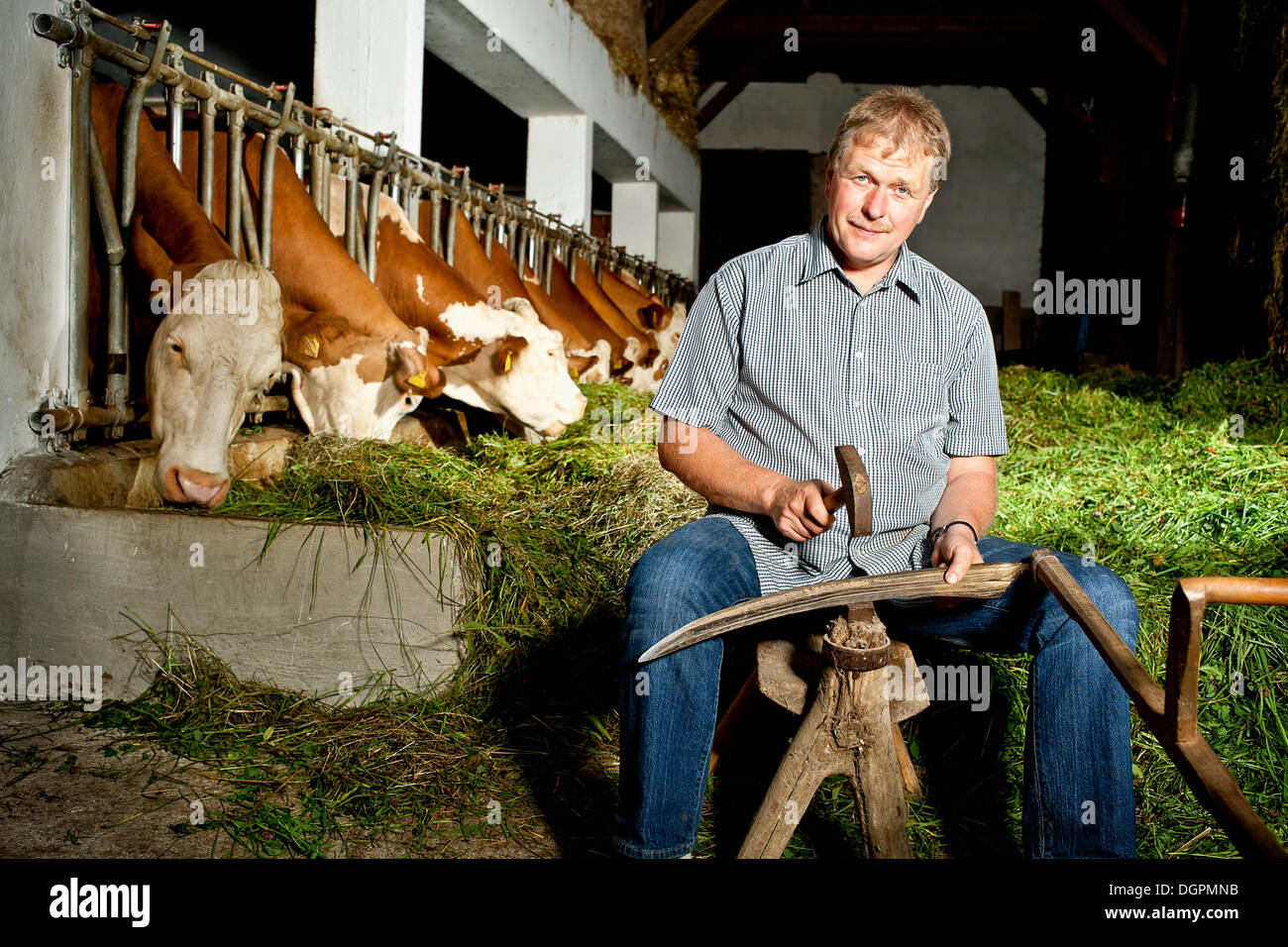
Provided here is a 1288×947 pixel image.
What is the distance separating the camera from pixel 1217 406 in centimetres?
440

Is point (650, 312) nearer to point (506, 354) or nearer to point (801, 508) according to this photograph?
point (506, 354)

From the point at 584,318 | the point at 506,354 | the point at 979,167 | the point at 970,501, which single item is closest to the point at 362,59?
the point at 506,354

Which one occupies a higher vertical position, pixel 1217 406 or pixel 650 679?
pixel 1217 406

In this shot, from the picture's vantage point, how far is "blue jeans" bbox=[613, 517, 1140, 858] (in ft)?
5.10

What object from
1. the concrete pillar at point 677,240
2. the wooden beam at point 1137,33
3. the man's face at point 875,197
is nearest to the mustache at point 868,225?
the man's face at point 875,197

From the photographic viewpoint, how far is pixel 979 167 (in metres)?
13.2

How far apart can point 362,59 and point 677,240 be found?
7.96 metres

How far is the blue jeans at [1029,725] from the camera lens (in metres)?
1.56

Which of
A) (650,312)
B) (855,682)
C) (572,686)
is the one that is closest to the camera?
(855,682)

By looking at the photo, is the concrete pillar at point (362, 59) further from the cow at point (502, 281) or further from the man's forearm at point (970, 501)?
the man's forearm at point (970, 501)
